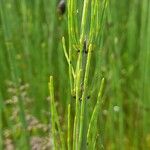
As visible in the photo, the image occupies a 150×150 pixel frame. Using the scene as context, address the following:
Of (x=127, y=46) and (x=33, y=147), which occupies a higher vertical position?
(x=127, y=46)

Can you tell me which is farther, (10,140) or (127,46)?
(127,46)

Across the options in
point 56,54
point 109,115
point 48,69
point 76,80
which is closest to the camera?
point 76,80

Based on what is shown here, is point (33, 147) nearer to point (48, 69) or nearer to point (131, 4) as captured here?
point (48, 69)

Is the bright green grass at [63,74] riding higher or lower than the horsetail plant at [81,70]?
lower

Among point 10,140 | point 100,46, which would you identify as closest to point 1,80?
point 10,140

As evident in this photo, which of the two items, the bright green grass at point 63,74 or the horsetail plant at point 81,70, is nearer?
the horsetail plant at point 81,70

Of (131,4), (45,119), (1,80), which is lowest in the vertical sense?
(45,119)

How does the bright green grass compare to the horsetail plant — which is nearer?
the horsetail plant

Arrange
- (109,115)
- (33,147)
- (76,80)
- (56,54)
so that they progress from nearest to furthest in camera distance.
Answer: (76,80), (33,147), (109,115), (56,54)

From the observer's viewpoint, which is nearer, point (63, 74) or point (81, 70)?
point (81, 70)

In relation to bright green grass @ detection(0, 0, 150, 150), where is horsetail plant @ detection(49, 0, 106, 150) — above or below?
above

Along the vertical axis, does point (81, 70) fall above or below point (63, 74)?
above
